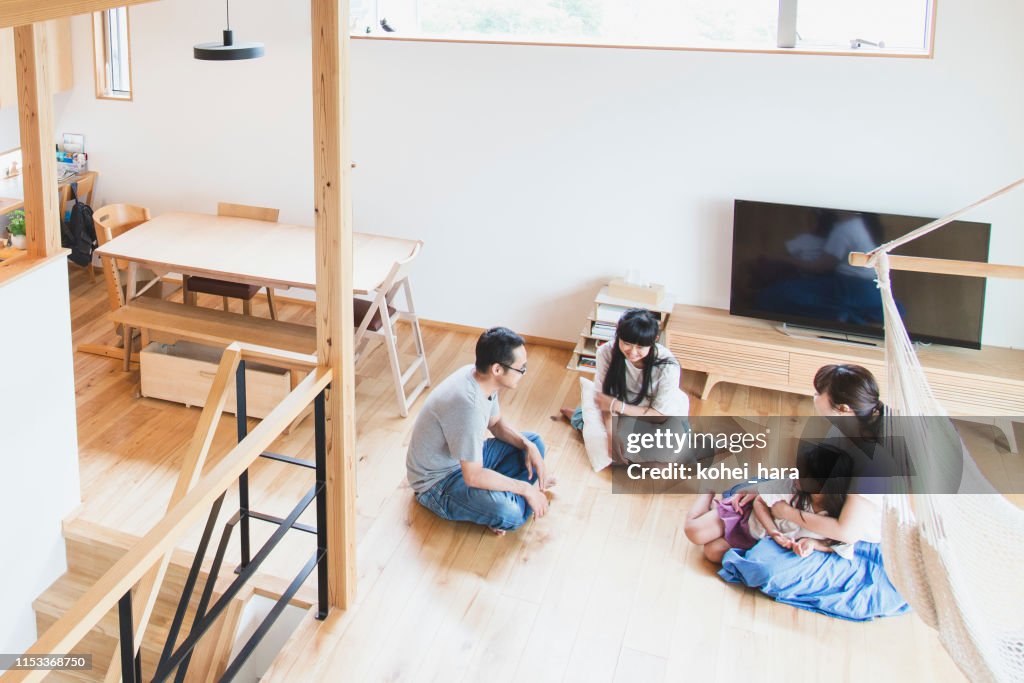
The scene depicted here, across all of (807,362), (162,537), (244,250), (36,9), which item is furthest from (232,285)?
(36,9)

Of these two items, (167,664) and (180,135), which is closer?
(167,664)

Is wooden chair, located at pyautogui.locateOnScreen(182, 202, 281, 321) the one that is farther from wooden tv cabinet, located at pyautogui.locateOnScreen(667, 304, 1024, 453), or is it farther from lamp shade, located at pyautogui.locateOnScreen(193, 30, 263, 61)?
wooden tv cabinet, located at pyautogui.locateOnScreen(667, 304, 1024, 453)

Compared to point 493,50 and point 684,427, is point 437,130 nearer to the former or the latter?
point 493,50

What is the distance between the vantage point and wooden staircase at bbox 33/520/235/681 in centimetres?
381

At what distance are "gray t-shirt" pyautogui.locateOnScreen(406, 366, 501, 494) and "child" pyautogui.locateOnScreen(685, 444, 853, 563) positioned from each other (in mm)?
891

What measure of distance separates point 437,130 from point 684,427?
81.4 inches

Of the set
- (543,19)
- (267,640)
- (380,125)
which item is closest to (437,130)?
(380,125)

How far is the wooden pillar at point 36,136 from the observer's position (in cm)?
333

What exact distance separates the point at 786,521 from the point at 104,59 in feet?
15.3

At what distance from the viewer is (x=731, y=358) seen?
15.8ft

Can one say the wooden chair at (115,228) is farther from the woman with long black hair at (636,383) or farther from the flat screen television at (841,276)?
the flat screen television at (841,276)

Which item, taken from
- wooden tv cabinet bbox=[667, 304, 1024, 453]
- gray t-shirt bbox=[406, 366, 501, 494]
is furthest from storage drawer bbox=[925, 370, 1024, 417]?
gray t-shirt bbox=[406, 366, 501, 494]

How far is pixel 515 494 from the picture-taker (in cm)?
377

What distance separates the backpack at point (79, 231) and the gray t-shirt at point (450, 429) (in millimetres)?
3043
